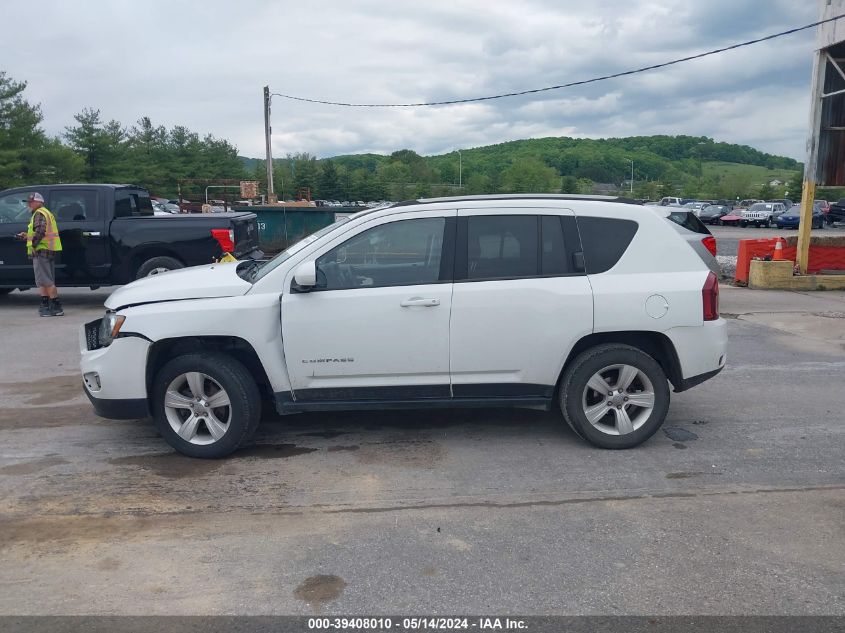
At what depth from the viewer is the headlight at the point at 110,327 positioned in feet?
16.6

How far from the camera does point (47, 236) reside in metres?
10.7

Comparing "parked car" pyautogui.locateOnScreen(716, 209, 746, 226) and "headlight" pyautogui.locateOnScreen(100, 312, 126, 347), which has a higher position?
"headlight" pyautogui.locateOnScreen(100, 312, 126, 347)

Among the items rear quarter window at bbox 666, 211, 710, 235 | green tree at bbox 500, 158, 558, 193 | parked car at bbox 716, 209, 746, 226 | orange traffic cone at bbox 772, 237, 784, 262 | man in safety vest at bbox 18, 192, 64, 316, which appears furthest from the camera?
parked car at bbox 716, 209, 746, 226

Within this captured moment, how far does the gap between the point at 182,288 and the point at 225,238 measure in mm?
6286

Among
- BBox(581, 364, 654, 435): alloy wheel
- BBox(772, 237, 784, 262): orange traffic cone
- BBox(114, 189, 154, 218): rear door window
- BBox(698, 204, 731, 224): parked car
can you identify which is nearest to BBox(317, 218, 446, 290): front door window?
BBox(581, 364, 654, 435): alloy wheel

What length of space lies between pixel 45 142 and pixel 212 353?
4296 cm

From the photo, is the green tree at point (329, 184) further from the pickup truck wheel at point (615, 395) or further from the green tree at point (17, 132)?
the pickup truck wheel at point (615, 395)

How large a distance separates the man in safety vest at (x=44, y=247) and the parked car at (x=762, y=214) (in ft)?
146

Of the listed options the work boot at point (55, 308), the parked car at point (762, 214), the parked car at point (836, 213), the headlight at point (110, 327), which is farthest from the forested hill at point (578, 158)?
the headlight at point (110, 327)

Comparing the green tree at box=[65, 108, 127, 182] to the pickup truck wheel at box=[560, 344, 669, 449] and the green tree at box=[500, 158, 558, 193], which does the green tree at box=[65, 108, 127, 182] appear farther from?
the pickup truck wheel at box=[560, 344, 669, 449]

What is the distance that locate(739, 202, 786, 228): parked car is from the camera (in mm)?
46000

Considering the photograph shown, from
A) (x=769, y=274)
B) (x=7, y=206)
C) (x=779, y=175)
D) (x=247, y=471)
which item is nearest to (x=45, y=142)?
(x=7, y=206)

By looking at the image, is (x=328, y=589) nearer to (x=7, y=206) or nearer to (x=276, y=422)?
(x=276, y=422)

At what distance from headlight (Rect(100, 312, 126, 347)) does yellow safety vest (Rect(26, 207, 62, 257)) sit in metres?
6.26
